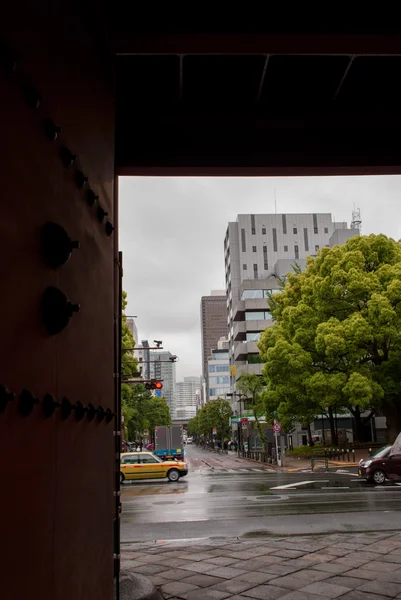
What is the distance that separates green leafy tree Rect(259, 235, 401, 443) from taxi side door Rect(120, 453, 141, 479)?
11.6 metres

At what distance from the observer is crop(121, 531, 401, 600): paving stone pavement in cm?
639

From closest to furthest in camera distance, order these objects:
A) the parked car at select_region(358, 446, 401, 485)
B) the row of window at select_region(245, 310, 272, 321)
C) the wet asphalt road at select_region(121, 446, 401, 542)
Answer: the wet asphalt road at select_region(121, 446, 401, 542)
the parked car at select_region(358, 446, 401, 485)
the row of window at select_region(245, 310, 272, 321)

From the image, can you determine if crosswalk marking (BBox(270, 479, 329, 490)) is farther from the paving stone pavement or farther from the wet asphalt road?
the paving stone pavement

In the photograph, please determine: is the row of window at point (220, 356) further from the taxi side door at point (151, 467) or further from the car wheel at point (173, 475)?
the car wheel at point (173, 475)

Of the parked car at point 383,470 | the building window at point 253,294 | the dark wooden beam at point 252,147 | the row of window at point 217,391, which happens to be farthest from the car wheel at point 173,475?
the row of window at point 217,391

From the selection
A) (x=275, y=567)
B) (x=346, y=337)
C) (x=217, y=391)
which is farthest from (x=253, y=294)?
(x=217, y=391)

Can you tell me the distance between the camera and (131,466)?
89.9 feet

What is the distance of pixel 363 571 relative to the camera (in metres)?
7.31

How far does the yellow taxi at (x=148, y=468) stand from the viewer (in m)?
27.4

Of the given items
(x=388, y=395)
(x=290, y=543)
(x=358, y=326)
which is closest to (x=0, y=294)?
(x=290, y=543)

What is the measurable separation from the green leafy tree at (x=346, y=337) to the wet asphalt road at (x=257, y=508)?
29.9 feet

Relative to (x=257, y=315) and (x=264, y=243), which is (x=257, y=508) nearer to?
(x=257, y=315)

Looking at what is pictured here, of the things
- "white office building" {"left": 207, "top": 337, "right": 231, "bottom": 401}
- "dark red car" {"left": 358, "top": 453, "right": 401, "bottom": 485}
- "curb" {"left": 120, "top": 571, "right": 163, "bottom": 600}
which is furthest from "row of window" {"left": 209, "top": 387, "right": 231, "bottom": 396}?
"curb" {"left": 120, "top": 571, "right": 163, "bottom": 600}

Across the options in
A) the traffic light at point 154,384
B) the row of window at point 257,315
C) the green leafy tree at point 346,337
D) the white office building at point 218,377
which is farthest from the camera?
the white office building at point 218,377
